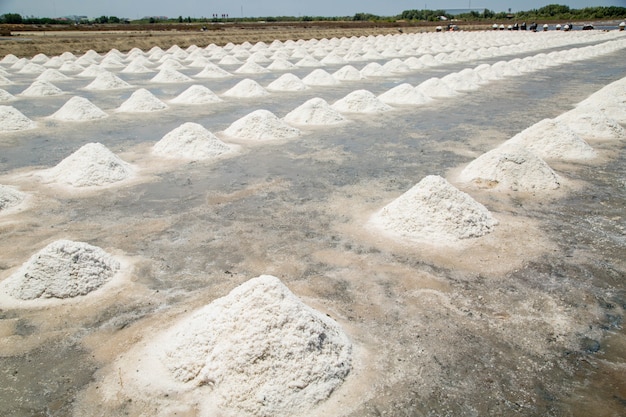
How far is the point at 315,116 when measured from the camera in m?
9.16

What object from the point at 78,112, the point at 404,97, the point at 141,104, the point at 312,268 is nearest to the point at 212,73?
the point at 141,104

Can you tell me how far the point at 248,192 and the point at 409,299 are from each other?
282cm

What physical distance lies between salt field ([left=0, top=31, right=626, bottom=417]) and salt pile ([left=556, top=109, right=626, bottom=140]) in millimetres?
64

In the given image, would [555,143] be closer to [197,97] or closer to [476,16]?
[197,97]

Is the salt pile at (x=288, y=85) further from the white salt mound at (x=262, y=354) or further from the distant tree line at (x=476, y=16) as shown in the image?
the distant tree line at (x=476, y=16)

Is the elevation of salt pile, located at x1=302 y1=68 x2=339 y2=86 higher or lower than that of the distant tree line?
lower

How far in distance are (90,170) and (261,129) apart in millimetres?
3126

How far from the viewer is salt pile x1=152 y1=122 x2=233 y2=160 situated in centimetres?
696

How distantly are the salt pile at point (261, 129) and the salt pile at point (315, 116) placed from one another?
84cm

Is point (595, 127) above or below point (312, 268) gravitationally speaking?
above

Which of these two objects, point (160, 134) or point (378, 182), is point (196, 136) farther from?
point (378, 182)

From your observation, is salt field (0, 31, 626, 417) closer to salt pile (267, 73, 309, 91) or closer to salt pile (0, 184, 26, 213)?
salt pile (0, 184, 26, 213)

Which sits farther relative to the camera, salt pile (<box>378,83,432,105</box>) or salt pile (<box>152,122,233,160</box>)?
salt pile (<box>378,83,432,105</box>)

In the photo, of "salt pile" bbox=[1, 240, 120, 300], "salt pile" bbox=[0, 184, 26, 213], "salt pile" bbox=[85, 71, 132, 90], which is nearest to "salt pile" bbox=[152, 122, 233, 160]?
"salt pile" bbox=[0, 184, 26, 213]
